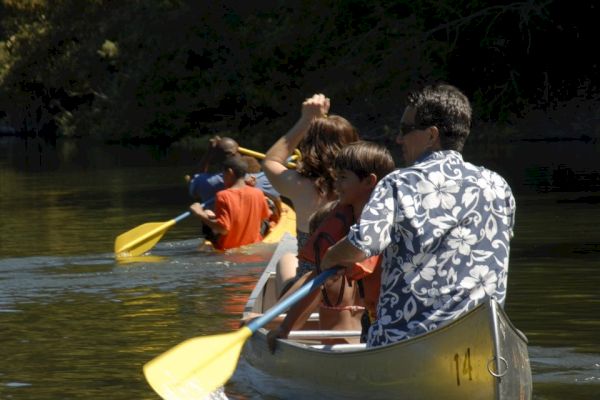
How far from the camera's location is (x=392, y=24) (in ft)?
96.9

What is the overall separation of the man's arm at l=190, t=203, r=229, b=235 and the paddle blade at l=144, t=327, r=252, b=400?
279 inches

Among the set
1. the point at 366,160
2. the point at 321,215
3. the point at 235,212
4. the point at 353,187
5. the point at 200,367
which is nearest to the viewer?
the point at 366,160

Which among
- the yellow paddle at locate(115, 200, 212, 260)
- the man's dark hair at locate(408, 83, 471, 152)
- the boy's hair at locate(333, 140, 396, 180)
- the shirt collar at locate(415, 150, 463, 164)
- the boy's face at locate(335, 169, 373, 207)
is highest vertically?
the man's dark hair at locate(408, 83, 471, 152)

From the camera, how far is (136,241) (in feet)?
52.4

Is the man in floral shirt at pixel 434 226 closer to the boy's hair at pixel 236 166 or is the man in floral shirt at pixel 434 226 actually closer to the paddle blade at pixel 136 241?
the boy's hair at pixel 236 166

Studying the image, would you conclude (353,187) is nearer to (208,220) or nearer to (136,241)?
(208,220)

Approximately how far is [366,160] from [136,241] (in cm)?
948

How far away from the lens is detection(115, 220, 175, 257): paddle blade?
15938mm

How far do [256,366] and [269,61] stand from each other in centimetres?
3247

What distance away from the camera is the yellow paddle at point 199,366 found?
7.51m

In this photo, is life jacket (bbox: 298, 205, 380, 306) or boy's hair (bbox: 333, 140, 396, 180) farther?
life jacket (bbox: 298, 205, 380, 306)

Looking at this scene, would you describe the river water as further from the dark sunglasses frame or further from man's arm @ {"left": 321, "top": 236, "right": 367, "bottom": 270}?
the dark sunglasses frame

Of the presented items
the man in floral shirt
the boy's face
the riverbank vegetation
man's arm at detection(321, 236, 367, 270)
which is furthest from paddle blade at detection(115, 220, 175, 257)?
the riverbank vegetation

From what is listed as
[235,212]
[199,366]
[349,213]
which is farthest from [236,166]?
[349,213]
